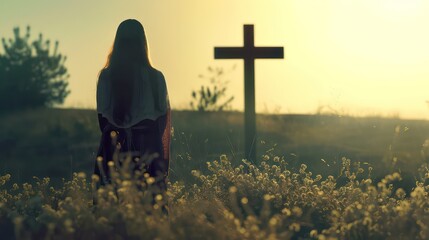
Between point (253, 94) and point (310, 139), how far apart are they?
21.1 feet

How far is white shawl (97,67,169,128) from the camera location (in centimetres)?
1009

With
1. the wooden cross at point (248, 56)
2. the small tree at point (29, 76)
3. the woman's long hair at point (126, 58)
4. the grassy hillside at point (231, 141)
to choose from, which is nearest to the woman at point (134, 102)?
the woman's long hair at point (126, 58)

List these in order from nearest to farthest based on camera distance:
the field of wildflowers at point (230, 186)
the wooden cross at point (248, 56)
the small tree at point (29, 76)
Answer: the field of wildflowers at point (230, 186), the wooden cross at point (248, 56), the small tree at point (29, 76)

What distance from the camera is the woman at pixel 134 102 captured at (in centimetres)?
1003

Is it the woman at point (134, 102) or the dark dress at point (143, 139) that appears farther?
the dark dress at point (143, 139)

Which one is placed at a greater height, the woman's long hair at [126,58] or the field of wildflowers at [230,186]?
the woman's long hair at [126,58]

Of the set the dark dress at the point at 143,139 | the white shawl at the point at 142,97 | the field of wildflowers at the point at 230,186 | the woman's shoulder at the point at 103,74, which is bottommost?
the field of wildflowers at the point at 230,186

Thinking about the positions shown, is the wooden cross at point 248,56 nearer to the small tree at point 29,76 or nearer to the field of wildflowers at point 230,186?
the field of wildflowers at point 230,186

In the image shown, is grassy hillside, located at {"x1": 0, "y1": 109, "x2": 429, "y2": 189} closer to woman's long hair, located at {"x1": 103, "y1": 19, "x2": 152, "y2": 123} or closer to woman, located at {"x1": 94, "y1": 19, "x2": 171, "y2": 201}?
woman, located at {"x1": 94, "y1": 19, "x2": 171, "y2": 201}

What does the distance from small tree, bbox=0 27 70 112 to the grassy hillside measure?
12.0 feet

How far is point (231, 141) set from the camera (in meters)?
22.1

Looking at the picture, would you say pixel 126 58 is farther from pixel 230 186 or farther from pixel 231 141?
pixel 231 141

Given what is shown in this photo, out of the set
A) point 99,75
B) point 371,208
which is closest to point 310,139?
point 99,75

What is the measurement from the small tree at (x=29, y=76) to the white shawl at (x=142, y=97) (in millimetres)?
22781
